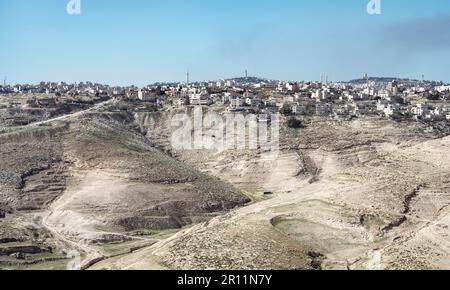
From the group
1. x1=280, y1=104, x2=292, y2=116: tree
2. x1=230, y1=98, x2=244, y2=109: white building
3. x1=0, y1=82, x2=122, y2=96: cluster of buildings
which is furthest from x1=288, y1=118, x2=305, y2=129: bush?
x1=0, y1=82, x2=122, y2=96: cluster of buildings

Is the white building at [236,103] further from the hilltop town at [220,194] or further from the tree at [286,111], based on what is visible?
the tree at [286,111]

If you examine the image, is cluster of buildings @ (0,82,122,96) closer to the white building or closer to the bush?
the white building

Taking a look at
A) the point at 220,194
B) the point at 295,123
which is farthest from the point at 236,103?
the point at 220,194

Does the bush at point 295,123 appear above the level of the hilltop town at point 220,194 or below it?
above

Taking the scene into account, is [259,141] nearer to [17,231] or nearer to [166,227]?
[166,227]

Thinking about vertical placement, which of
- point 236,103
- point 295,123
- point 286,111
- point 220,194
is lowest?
point 220,194

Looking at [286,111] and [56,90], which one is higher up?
[56,90]

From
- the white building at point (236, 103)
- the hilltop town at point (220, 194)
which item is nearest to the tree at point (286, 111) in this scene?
the hilltop town at point (220, 194)

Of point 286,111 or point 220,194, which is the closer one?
point 220,194

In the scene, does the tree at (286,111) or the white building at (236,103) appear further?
the white building at (236,103)

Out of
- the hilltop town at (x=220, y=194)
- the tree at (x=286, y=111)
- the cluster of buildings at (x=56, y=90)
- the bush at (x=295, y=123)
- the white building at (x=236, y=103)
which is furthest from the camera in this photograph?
the cluster of buildings at (x=56, y=90)

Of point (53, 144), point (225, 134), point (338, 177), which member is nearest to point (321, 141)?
point (225, 134)

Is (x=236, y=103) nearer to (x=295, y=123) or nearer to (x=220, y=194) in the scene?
(x=295, y=123)
